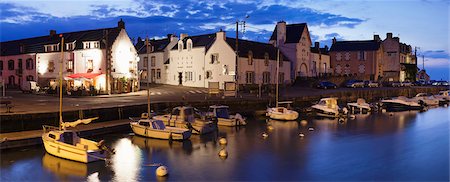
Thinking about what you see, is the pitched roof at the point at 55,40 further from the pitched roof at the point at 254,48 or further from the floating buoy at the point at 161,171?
the floating buoy at the point at 161,171

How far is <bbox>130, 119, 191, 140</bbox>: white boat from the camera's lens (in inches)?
1118

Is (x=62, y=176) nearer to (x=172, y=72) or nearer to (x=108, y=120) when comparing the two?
(x=108, y=120)

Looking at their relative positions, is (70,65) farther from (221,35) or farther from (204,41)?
(221,35)

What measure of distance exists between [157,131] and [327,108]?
953 inches

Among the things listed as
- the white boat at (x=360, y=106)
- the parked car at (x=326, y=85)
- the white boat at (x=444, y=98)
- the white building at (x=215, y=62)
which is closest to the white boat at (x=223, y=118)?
the white building at (x=215, y=62)

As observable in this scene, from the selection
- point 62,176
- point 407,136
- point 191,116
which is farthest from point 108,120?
point 407,136

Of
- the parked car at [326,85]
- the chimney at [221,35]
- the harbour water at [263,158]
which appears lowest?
the harbour water at [263,158]

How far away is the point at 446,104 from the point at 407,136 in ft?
141

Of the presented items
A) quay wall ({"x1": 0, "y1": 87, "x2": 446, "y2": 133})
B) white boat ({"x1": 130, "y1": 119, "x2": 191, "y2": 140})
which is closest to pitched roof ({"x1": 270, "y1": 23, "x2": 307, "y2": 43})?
quay wall ({"x1": 0, "y1": 87, "x2": 446, "y2": 133})

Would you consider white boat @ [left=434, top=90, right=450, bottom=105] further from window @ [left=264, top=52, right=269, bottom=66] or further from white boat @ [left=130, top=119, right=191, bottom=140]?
white boat @ [left=130, top=119, right=191, bottom=140]

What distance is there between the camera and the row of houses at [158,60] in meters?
53.6

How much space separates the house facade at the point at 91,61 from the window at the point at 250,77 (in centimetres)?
1556

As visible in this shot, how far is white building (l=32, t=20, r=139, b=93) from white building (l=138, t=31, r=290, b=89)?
10339 mm

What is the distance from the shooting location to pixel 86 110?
31719mm
